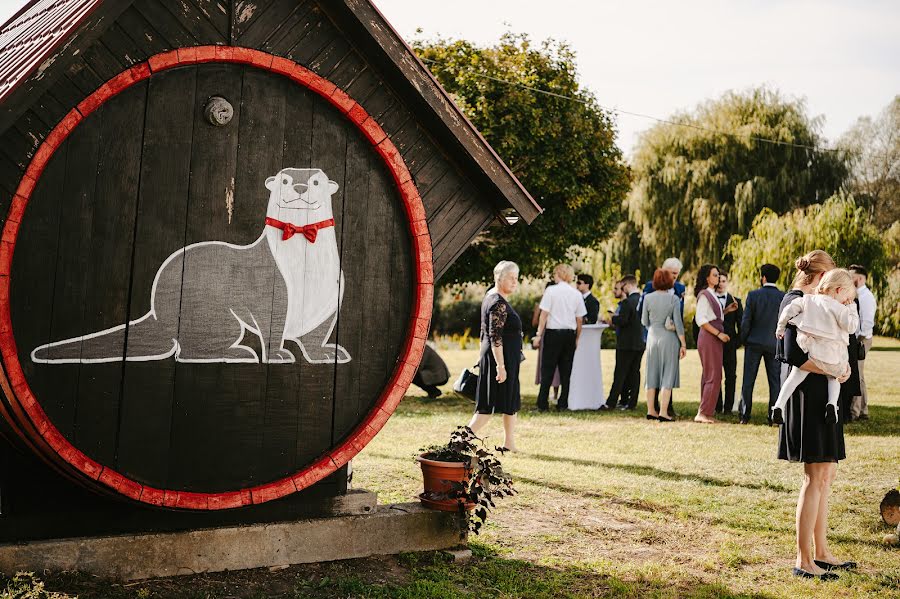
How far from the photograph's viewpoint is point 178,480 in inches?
183

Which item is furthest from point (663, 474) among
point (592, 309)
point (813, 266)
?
point (592, 309)

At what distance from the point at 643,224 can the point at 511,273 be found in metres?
23.8

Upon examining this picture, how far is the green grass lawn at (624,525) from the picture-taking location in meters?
4.95

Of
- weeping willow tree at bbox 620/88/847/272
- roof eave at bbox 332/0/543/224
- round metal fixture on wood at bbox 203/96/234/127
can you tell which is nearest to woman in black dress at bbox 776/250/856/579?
roof eave at bbox 332/0/543/224

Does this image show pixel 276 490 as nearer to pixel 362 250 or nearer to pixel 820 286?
pixel 362 250

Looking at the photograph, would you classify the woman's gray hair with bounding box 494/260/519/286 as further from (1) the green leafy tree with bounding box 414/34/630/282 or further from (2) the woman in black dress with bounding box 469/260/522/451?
(1) the green leafy tree with bounding box 414/34/630/282

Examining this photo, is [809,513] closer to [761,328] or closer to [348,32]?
[348,32]

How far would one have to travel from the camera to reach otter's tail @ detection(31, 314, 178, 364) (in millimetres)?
4348

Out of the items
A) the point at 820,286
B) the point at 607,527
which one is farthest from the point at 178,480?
the point at 820,286

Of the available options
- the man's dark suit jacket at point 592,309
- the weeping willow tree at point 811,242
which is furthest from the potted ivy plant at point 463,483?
the weeping willow tree at point 811,242

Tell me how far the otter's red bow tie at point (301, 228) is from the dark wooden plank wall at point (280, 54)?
75 cm

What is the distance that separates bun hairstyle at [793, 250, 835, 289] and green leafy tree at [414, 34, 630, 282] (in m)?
8.72

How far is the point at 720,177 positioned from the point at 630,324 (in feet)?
62.8

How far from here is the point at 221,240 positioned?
479 centimetres
